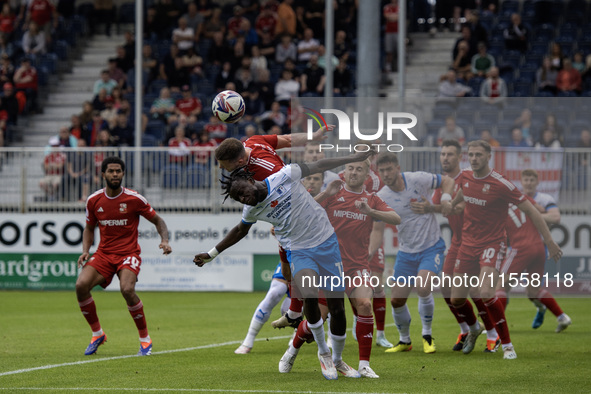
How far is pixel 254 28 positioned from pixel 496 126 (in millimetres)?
10880

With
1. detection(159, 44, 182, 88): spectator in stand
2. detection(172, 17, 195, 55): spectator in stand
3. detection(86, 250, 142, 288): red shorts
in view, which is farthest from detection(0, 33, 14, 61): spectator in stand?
detection(86, 250, 142, 288): red shorts

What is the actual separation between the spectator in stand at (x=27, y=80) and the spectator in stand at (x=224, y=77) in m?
5.42

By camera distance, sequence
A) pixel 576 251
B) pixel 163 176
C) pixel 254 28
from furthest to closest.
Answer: pixel 254 28 < pixel 163 176 < pixel 576 251

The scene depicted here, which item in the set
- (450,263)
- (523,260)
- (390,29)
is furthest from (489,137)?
(390,29)

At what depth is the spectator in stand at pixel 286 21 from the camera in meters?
25.2

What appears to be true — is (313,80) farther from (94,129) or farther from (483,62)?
(94,129)

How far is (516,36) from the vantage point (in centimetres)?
2366

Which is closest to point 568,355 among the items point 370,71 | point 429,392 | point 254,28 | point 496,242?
point 496,242

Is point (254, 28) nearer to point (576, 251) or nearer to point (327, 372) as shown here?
point (576, 251)

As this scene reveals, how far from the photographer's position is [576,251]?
1822 cm

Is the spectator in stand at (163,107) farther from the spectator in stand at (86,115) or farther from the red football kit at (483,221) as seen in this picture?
the red football kit at (483,221)

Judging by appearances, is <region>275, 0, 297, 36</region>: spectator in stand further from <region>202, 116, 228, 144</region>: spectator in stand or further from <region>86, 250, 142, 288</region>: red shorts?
<region>86, 250, 142, 288</region>: red shorts

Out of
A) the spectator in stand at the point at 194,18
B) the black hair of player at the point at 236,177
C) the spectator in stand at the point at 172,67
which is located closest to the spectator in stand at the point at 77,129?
the spectator in stand at the point at 172,67

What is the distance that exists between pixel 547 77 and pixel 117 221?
534 inches
